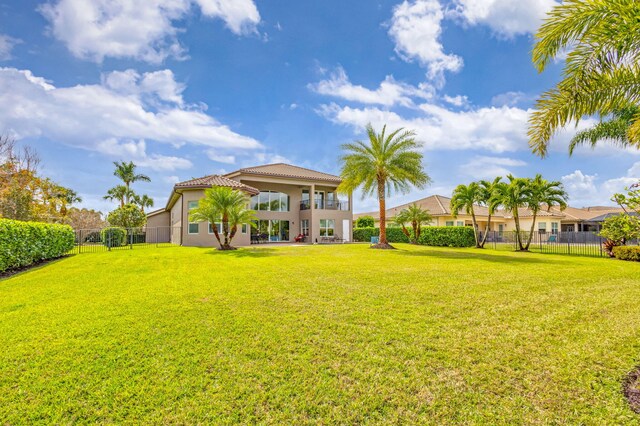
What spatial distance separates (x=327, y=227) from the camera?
99.3 ft

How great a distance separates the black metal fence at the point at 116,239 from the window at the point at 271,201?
702 centimetres

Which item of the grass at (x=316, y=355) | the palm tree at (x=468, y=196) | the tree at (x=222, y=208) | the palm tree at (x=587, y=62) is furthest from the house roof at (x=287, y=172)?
the palm tree at (x=587, y=62)

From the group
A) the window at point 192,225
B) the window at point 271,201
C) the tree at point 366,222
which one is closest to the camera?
the window at point 192,225

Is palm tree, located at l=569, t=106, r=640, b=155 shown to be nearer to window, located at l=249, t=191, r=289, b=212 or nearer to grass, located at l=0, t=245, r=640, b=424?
grass, located at l=0, t=245, r=640, b=424

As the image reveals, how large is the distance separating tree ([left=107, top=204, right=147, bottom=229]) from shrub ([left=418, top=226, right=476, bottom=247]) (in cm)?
2926

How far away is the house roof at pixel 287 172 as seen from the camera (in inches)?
1065

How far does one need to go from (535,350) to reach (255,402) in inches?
151

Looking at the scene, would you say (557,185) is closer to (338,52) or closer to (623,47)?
(338,52)

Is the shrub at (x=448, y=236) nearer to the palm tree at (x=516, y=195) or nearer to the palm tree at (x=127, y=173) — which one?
the palm tree at (x=516, y=195)

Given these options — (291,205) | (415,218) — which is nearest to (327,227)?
(291,205)

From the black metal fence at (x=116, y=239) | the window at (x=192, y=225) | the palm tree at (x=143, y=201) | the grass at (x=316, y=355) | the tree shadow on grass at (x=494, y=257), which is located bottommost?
the grass at (x=316, y=355)

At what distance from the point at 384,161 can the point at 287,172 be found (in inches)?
438

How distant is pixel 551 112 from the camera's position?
6387mm

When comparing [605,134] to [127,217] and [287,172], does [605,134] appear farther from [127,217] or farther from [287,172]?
[127,217]
